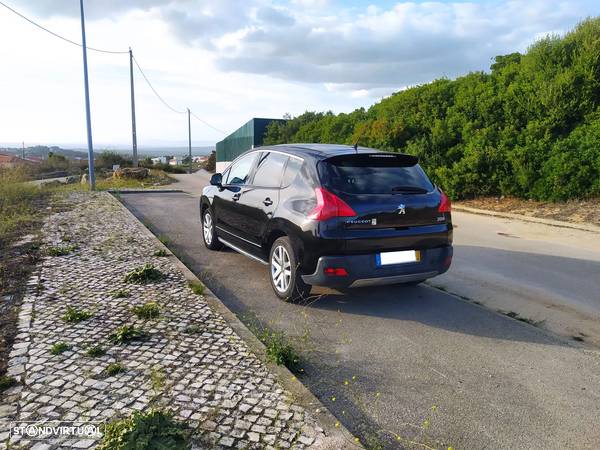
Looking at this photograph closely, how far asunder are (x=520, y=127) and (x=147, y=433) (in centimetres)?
1357

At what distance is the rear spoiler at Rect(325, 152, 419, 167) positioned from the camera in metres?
4.84

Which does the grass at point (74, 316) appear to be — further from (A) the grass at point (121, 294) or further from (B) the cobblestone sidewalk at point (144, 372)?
(A) the grass at point (121, 294)

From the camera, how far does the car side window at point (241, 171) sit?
629cm

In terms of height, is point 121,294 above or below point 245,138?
below

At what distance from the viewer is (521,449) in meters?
2.68

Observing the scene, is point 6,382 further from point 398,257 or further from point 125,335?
point 398,257

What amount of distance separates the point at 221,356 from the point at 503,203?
36.5 ft

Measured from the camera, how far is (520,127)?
13.3 meters

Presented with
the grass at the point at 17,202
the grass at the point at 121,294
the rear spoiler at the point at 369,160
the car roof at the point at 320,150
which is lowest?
the grass at the point at 121,294

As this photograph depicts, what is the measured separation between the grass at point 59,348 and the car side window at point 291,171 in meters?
2.67

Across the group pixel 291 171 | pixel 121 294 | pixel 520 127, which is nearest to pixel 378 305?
pixel 291 171

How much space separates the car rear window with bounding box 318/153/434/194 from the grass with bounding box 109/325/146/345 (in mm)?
2193

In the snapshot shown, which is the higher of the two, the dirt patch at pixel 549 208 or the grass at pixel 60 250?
the dirt patch at pixel 549 208

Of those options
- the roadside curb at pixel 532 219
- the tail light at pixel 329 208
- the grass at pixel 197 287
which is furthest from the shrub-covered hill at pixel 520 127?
the grass at pixel 197 287
